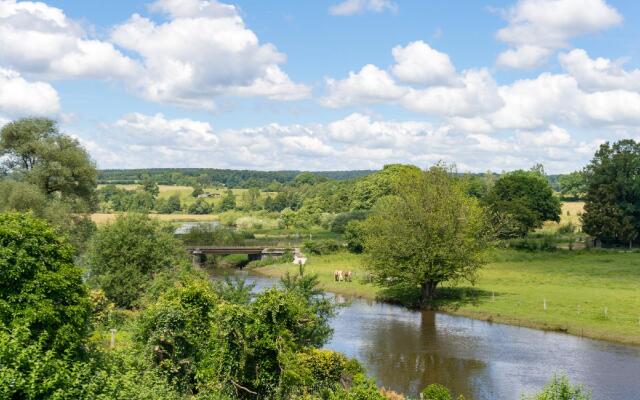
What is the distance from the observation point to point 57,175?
67.5m

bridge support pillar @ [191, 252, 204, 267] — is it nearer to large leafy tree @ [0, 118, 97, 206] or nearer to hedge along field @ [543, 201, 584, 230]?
large leafy tree @ [0, 118, 97, 206]

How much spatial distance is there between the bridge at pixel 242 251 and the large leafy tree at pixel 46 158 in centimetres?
3128

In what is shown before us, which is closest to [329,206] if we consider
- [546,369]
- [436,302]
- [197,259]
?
[197,259]

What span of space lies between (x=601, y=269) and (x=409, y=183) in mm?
32610

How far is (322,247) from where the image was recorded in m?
101

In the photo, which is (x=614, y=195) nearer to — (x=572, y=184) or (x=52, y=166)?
(x=52, y=166)

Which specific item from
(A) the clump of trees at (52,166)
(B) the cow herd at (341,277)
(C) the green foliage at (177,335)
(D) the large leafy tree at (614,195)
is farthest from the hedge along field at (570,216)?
(C) the green foliage at (177,335)

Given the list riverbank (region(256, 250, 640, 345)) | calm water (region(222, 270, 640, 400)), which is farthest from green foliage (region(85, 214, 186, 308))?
riverbank (region(256, 250, 640, 345))

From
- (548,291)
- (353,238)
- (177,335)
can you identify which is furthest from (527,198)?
(177,335)

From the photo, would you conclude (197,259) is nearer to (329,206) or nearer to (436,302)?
(436,302)

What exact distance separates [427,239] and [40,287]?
43114 millimetres

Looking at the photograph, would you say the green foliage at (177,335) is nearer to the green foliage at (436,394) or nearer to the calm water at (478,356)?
the calm water at (478,356)

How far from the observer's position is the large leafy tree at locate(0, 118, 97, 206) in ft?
218

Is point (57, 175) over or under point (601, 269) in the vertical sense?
over
